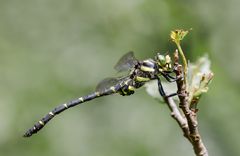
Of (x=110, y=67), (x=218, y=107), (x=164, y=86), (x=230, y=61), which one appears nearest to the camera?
(x=164, y=86)

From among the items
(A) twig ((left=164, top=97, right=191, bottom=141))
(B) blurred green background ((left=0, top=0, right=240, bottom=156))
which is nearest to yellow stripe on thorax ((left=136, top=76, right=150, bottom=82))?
(A) twig ((left=164, top=97, right=191, bottom=141))

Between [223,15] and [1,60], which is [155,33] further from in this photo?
[1,60]

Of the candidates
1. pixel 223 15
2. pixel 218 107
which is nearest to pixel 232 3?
pixel 223 15

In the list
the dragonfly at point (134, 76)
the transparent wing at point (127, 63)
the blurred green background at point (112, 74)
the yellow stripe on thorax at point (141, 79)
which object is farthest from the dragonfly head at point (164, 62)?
the blurred green background at point (112, 74)


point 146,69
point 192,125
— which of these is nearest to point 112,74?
point 146,69

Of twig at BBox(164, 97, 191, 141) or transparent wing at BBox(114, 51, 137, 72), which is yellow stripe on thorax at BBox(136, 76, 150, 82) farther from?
twig at BBox(164, 97, 191, 141)

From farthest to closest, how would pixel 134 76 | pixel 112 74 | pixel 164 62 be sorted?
pixel 112 74 < pixel 134 76 < pixel 164 62

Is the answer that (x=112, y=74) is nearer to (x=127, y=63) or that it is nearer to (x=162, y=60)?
(x=127, y=63)

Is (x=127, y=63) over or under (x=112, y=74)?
under

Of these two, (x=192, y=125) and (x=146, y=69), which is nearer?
(x=192, y=125)
